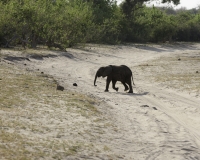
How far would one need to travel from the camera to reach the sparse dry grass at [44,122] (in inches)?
308

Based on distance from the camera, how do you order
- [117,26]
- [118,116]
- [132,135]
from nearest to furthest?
[132,135] < [118,116] < [117,26]

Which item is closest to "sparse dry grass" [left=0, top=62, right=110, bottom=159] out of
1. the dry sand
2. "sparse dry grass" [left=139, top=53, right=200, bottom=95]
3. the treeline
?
the dry sand

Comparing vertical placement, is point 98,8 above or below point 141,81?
above

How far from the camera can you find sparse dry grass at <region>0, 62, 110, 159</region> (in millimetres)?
7828

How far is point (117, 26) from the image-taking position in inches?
2393

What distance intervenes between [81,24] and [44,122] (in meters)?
35.4

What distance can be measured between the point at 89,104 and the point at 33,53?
710 inches

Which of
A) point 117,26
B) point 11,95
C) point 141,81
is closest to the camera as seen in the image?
point 11,95

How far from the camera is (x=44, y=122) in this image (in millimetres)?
10031

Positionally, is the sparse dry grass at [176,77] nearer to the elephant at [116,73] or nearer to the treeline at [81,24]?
the elephant at [116,73]

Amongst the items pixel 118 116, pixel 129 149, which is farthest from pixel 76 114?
pixel 129 149

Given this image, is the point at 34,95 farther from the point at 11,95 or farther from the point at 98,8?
the point at 98,8

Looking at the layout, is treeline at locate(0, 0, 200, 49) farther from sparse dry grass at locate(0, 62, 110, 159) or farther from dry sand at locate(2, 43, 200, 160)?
sparse dry grass at locate(0, 62, 110, 159)

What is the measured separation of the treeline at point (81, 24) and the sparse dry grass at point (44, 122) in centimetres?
1918
